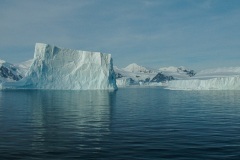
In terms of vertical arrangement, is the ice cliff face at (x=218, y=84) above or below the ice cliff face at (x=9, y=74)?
below

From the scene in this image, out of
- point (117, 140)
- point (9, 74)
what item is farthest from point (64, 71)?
Answer: point (9, 74)

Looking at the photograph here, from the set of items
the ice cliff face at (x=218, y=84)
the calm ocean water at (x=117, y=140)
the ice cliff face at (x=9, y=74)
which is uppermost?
the ice cliff face at (x=9, y=74)

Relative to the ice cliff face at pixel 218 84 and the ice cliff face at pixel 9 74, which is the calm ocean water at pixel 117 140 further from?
the ice cliff face at pixel 9 74

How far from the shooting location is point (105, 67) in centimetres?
8875

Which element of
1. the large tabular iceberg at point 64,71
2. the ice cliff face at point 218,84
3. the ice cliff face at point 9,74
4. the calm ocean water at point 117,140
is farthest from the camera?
the ice cliff face at point 9,74

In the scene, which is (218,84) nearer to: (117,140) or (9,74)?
(117,140)

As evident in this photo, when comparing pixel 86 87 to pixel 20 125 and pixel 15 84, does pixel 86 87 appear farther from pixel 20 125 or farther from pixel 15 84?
pixel 20 125

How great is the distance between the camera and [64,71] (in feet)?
280

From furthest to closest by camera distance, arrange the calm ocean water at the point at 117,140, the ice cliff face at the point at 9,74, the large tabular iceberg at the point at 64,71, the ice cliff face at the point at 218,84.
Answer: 1. the ice cliff face at the point at 9,74
2. the ice cliff face at the point at 218,84
3. the large tabular iceberg at the point at 64,71
4. the calm ocean water at the point at 117,140

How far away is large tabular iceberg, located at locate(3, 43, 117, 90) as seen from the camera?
84750 mm

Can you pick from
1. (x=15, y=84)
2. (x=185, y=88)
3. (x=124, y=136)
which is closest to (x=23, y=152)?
(x=124, y=136)

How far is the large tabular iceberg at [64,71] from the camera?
278ft

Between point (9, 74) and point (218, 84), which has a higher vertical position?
point (9, 74)

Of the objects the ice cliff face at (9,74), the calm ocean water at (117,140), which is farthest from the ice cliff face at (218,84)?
the ice cliff face at (9,74)
